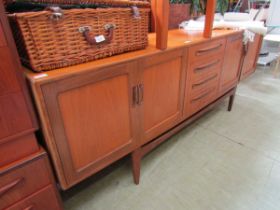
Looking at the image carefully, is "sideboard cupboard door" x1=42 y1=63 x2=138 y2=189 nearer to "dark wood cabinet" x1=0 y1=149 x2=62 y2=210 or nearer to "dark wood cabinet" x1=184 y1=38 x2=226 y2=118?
"dark wood cabinet" x1=0 y1=149 x2=62 y2=210

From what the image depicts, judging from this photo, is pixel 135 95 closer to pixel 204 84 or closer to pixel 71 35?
pixel 71 35

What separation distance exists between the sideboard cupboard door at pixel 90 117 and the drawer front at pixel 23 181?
2.6 inches

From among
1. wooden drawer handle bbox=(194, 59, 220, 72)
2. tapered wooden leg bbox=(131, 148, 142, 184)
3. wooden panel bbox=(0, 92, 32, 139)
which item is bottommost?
tapered wooden leg bbox=(131, 148, 142, 184)

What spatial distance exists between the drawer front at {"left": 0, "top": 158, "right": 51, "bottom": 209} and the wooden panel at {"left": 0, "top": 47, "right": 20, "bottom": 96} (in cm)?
29

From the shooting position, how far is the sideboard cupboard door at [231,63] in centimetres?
155

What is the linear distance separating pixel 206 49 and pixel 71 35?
35.6 inches

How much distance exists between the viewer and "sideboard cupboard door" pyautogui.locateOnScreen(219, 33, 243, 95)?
155 centimetres

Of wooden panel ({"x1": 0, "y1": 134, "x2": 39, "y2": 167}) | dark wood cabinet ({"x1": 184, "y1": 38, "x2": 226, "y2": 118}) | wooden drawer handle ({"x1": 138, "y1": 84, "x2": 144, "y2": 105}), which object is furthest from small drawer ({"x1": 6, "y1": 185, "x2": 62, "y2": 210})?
dark wood cabinet ({"x1": 184, "y1": 38, "x2": 226, "y2": 118})

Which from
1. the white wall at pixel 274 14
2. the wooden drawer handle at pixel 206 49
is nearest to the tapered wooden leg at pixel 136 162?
the wooden drawer handle at pixel 206 49

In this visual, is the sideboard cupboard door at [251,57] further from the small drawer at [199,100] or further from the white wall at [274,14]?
the white wall at [274,14]

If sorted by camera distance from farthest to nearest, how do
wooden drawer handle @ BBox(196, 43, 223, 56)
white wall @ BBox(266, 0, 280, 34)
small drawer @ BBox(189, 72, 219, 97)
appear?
white wall @ BBox(266, 0, 280, 34) → small drawer @ BBox(189, 72, 219, 97) → wooden drawer handle @ BBox(196, 43, 223, 56)

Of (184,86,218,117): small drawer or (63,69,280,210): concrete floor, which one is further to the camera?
(184,86,218,117): small drawer

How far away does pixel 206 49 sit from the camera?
128 centimetres

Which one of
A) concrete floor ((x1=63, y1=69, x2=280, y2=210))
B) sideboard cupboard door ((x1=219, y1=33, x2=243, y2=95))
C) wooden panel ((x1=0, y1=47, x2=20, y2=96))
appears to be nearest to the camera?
wooden panel ((x1=0, y1=47, x2=20, y2=96))
